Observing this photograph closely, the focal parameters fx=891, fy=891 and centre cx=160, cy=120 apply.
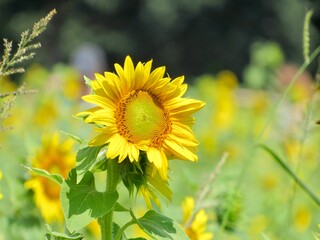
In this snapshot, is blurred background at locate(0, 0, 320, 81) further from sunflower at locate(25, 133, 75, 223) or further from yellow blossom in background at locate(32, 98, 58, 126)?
sunflower at locate(25, 133, 75, 223)

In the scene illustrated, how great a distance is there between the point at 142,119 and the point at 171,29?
59.0ft

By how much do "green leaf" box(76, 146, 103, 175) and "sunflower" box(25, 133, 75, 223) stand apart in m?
0.71

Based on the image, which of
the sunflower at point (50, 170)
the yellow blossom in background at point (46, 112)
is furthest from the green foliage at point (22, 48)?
the yellow blossom in background at point (46, 112)

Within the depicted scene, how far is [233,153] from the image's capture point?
13.3 feet

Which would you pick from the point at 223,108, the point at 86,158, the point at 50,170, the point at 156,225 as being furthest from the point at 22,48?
the point at 223,108

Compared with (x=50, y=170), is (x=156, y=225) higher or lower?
lower

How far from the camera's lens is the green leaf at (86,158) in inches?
39.5

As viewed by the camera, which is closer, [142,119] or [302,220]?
[142,119]

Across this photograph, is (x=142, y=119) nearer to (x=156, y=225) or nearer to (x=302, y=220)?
(x=156, y=225)

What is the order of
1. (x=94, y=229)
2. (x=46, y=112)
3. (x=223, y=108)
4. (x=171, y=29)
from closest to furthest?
(x=94, y=229)
(x=46, y=112)
(x=223, y=108)
(x=171, y=29)

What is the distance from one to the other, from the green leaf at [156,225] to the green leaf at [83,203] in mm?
43

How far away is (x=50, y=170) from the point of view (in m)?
1.79

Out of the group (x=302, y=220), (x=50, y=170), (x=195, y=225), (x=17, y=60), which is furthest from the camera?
(x=302, y=220)

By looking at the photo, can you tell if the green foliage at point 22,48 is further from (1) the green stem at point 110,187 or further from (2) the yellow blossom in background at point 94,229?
(2) the yellow blossom in background at point 94,229
